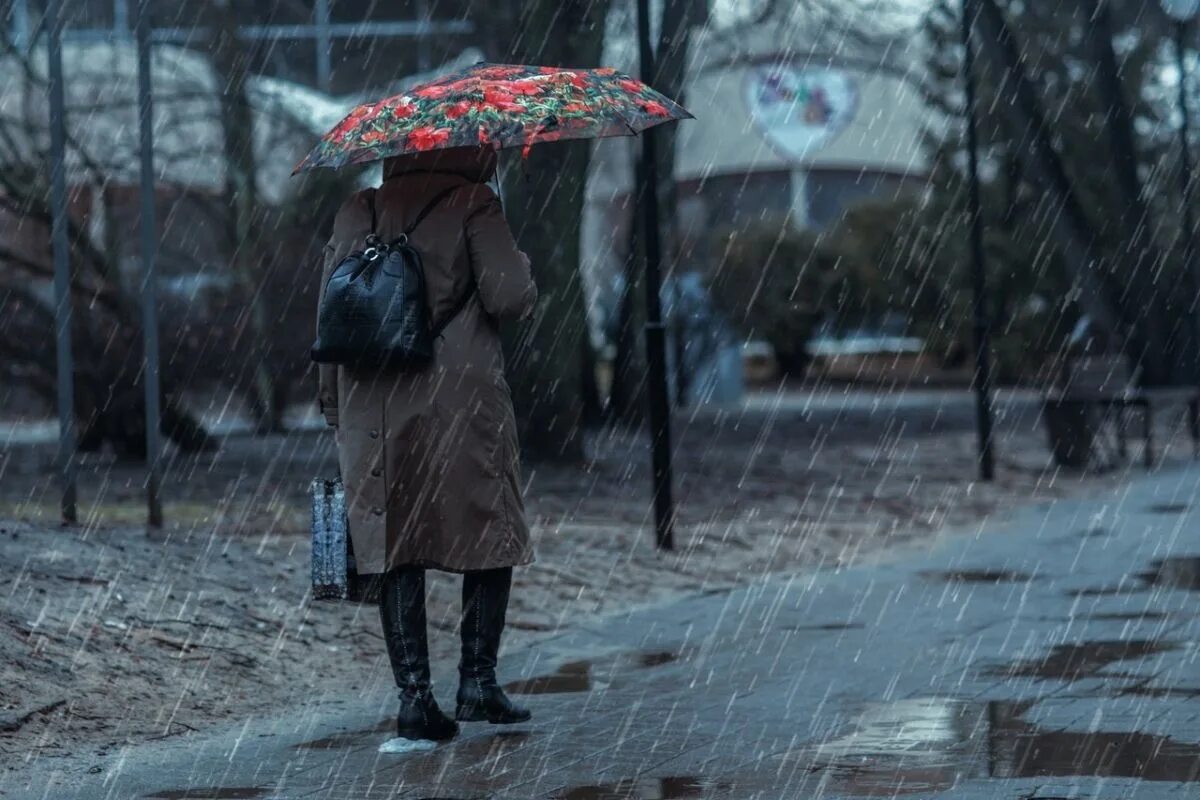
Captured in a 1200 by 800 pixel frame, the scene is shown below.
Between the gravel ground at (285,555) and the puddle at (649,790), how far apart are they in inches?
69.7

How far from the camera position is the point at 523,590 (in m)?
10.2

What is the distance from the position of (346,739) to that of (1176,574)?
16.9 ft

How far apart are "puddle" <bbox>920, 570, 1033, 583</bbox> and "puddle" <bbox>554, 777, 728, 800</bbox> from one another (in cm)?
493

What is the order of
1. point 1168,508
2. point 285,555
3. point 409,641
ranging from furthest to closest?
point 1168,508, point 285,555, point 409,641

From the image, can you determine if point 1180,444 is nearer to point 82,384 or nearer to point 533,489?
point 533,489

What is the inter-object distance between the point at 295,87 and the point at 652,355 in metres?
10.9

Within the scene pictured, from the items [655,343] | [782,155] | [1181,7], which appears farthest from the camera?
[782,155]

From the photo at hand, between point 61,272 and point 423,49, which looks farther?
point 423,49

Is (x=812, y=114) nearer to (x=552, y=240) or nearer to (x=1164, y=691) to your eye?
A: (x=552, y=240)

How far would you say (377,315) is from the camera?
6.25 meters

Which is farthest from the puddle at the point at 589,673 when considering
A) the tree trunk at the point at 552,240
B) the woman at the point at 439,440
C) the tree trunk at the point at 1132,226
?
the tree trunk at the point at 1132,226

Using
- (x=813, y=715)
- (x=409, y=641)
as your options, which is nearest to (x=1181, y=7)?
(x=813, y=715)

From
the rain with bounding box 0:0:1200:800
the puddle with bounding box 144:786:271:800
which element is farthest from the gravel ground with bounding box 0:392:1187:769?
the puddle with bounding box 144:786:271:800

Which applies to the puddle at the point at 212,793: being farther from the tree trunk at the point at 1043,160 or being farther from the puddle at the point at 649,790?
the tree trunk at the point at 1043,160
